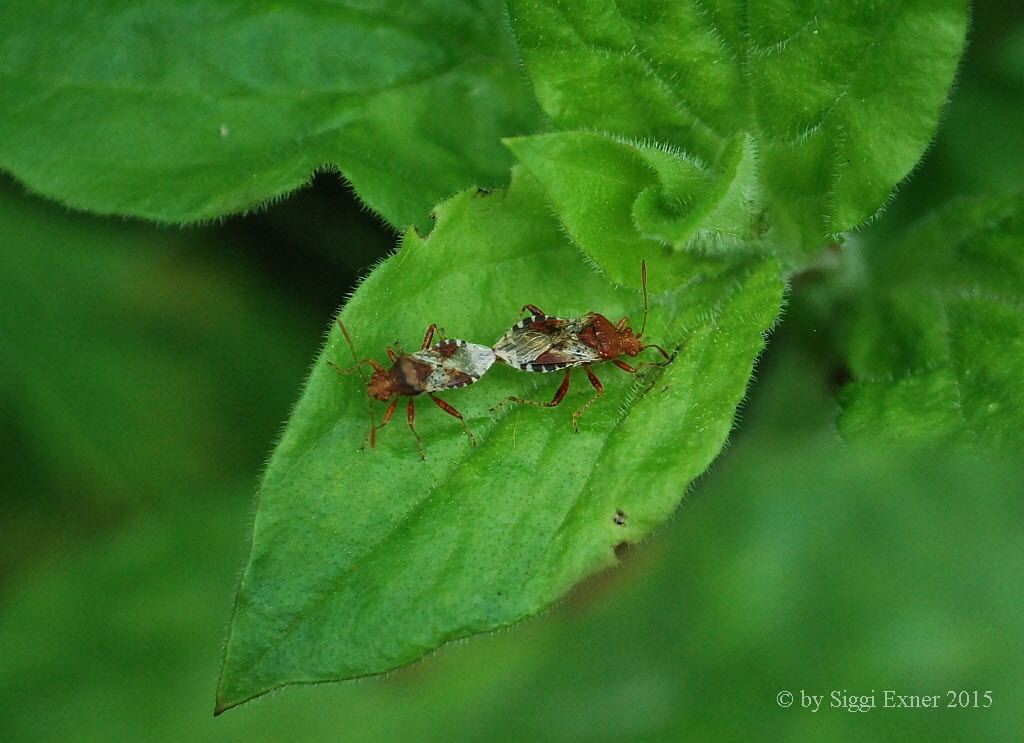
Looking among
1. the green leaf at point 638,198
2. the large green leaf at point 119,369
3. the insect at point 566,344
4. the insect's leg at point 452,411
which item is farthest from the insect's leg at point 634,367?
the large green leaf at point 119,369

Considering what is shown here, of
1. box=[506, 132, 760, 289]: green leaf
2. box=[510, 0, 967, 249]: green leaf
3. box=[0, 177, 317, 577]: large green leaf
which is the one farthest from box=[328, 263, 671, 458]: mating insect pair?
box=[0, 177, 317, 577]: large green leaf

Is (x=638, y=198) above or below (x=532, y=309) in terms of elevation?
above

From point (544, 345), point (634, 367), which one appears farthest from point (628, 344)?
point (544, 345)

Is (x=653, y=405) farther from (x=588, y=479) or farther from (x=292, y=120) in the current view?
(x=292, y=120)

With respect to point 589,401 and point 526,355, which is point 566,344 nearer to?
point 526,355

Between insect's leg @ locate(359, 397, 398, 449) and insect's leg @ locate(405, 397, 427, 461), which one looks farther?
insect's leg @ locate(405, 397, 427, 461)

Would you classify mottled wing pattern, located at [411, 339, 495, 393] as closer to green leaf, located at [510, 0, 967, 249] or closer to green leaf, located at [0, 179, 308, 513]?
green leaf, located at [510, 0, 967, 249]

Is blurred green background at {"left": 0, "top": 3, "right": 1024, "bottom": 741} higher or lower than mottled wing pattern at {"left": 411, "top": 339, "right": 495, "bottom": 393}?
lower
